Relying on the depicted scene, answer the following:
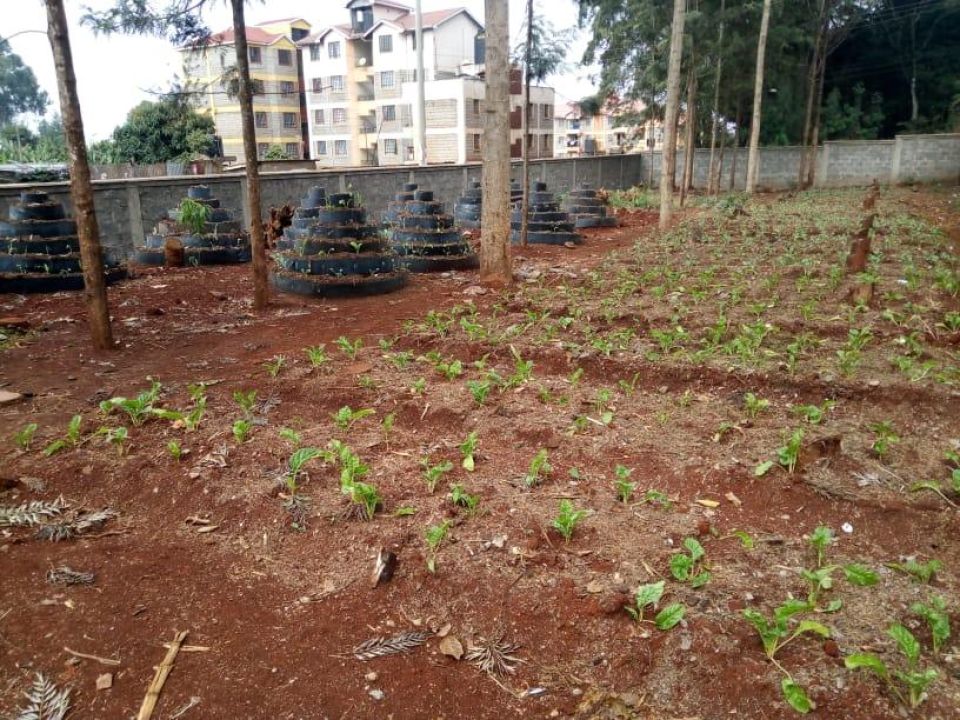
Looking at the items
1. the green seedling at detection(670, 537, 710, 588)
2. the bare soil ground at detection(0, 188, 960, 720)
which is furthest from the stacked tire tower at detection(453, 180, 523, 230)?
the green seedling at detection(670, 537, 710, 588)

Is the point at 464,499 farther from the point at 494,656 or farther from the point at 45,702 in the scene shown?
the point at 45,702

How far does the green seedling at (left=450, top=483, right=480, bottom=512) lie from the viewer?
148 inches

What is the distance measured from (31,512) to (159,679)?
5.63 feet

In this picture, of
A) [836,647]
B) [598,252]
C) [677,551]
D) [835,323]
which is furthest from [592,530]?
[598,252]

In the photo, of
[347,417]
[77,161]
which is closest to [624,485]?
[347,417]

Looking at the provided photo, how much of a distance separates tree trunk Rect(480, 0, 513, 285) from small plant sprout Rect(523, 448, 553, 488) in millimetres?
6624

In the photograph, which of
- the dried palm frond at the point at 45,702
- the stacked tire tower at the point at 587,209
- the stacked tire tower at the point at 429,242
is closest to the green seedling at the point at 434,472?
the dried palm frond at the point at 45,702

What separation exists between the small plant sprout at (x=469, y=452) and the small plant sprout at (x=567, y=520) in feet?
2.36

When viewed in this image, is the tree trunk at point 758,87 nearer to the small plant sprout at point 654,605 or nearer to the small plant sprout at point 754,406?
the small plant sprout at point 754,406

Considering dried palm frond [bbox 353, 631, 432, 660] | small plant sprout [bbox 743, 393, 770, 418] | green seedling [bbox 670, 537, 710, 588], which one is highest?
small plant sprout [bbox 743, 393, 770, 418]

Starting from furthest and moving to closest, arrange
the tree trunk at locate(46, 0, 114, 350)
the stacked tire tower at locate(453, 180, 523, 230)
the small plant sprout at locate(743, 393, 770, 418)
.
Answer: the stacked tire tower at locate(453, 180, 523, 230), the tree trunk at locate(46, 0, 114, 350), the small plant sprout at locate(743, 393, 770, 418)

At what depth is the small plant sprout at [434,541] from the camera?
10.9ft

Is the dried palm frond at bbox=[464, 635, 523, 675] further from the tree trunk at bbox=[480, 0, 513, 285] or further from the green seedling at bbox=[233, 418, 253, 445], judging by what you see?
the tree trunk at bbox=[480, 0, 513, 285]

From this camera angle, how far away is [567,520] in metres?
3.51
